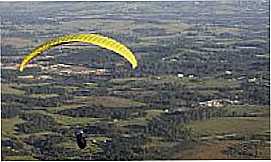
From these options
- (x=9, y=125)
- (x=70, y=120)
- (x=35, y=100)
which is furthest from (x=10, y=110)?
(x=70, y=120)

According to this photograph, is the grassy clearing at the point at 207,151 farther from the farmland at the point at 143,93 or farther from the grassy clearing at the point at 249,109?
the grassy clearing at the point at 249,109

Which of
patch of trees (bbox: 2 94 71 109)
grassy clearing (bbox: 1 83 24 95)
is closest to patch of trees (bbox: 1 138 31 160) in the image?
patch of trees (bbox: 2 94 71 109)

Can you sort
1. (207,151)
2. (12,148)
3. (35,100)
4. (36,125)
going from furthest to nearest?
(35,100) < (36,125) < (207,151) < (12,148)

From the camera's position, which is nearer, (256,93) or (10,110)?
(10,110)

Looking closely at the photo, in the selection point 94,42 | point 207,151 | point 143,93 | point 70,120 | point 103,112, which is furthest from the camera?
point 143,93

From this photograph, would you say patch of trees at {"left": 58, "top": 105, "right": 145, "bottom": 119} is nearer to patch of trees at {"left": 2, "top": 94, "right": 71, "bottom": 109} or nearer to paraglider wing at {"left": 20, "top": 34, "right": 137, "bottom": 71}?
patch of trees at {"left": 2, "top": 94, "right": 71, "bottom": 109}

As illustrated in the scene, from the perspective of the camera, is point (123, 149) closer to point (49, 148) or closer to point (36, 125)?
point (49, 148)

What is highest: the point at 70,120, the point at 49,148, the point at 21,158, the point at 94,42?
the point at 94,42

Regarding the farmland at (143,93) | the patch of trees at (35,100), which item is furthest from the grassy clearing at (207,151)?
the patch of trees at (35,100)
